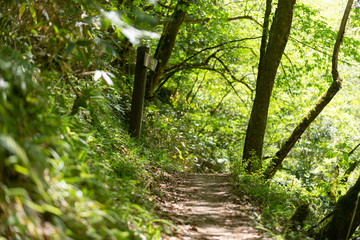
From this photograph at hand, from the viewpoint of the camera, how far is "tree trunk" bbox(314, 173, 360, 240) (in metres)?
4.56

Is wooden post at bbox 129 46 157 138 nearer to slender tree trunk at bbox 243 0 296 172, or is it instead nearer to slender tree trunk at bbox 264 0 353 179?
slender tree trunk at bbox 243 0 296 172

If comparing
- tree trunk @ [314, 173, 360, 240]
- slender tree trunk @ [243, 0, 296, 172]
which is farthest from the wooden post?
tree trunk @ [314, 173, 360, 240]

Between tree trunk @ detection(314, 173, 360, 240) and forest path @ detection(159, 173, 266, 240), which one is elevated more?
tree trunk @ detection(314, 173, 360, 240)

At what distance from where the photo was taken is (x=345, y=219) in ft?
15.0

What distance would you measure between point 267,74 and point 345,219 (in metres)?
5.73

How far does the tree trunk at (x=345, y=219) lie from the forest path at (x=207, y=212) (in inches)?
37.5

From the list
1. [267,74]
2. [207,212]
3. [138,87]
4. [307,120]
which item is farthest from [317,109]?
[207,212]

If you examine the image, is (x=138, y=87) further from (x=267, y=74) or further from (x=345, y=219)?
(x=345, y=219)

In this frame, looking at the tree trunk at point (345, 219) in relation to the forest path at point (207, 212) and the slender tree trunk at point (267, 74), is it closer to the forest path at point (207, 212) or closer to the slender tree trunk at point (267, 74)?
the forest path at point (207, 212)

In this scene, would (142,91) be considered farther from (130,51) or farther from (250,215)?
(250,215)

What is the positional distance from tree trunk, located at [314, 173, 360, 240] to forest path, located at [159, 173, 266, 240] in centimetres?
95

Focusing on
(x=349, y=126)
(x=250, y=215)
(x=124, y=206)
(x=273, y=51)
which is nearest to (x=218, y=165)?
(x=349, y=126)

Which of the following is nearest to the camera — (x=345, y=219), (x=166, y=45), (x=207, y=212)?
(x=345, y=219)

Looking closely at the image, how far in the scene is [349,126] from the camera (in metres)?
19.2
